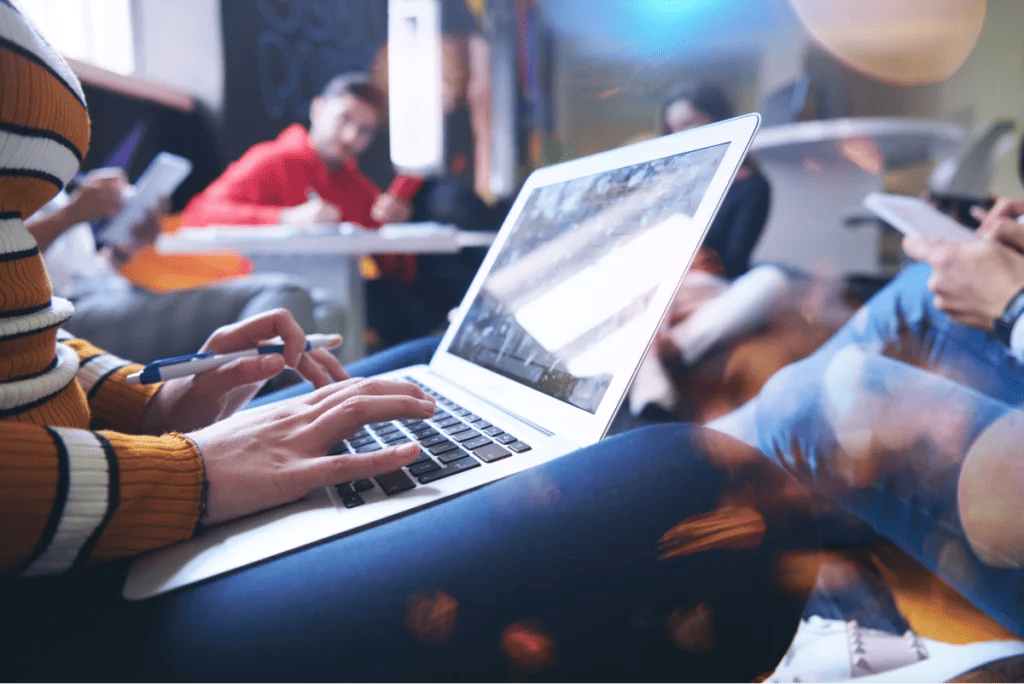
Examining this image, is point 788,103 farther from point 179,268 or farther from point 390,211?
point 179,268

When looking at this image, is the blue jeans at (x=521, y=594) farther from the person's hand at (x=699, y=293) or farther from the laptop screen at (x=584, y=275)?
the person's hand at (x=699, y=293)

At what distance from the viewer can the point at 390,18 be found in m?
2.99

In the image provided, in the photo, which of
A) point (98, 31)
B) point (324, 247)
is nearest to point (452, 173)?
point (98, 31)

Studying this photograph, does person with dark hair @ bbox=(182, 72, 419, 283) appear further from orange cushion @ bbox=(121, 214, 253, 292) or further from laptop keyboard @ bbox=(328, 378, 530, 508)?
laptop keyboard @ bbox=(328, 378, 530, 508)

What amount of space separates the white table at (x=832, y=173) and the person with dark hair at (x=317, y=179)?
5.01 feet

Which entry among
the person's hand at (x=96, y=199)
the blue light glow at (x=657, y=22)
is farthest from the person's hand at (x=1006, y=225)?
the person's hand at (x=96, y=199)

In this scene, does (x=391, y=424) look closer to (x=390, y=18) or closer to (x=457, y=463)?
(x=457, y=463)

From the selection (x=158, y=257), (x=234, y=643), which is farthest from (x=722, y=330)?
(x=158, y=257)

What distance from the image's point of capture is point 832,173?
2520 mm

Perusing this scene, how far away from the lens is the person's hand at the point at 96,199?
90 cm

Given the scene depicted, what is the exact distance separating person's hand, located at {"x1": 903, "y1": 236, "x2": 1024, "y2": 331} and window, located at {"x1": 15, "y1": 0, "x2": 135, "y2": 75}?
1571 millimetres

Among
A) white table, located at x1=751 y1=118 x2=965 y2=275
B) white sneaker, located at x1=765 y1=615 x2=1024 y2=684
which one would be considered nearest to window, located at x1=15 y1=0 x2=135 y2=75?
white sneaker, located at x1=765 y1=615 x2=1024 y2=684

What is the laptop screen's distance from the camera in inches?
15.9

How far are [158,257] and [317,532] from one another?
139 centimetres
